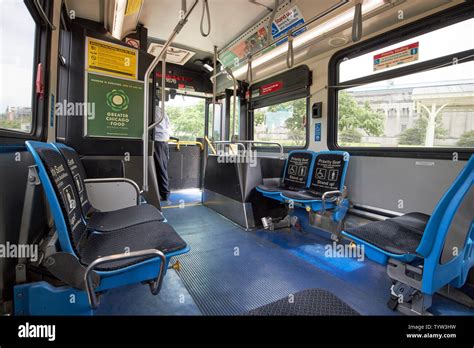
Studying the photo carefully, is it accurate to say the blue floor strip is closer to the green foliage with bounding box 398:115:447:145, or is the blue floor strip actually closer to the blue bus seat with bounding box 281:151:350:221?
the blue bus seat with bounding box 281:151:350:221

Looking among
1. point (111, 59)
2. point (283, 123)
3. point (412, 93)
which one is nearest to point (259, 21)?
point (283, 123)

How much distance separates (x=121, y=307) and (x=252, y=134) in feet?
14.0

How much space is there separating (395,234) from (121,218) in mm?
1983

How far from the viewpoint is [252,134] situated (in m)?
5.31

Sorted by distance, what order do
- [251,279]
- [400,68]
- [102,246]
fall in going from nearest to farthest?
[102,246] → [251,279] → [400,68]

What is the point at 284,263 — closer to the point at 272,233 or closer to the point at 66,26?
the point at 272,233

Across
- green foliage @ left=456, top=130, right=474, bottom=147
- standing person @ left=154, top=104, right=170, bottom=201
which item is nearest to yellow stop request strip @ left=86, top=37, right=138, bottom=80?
standing person @ left=154, top=104, right=170, bottom=201

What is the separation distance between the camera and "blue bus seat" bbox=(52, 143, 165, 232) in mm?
1570

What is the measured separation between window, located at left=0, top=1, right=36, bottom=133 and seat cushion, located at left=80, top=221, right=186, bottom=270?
824 mm

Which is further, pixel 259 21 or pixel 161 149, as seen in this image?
pixel 161 149

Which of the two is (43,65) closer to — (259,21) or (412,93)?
(259,21)

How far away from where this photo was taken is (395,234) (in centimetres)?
164

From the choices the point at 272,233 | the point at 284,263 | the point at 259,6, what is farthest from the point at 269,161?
the point at 259,6
